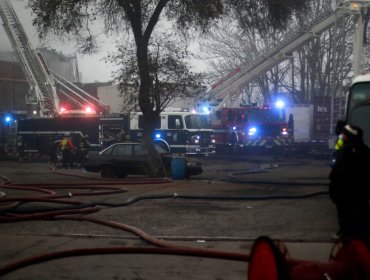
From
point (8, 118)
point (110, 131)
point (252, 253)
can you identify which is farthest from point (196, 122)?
point (252, 253)

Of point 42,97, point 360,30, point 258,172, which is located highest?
point 360,30

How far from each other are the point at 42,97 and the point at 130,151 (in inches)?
485

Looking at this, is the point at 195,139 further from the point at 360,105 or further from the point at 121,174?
the point at 360,105

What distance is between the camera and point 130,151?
1803cm

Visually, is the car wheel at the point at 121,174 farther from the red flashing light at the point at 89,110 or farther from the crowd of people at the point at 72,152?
the red flashing light at the point at 89,110

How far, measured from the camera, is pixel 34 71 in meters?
28.2

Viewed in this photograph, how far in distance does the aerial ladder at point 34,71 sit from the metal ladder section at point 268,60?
733 centimetres

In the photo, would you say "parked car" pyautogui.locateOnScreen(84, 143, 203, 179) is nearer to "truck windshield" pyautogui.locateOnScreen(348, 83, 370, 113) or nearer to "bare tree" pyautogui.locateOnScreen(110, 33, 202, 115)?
"bare tree" pyautogui.locateOnScreen(110, 33, 202, 115)

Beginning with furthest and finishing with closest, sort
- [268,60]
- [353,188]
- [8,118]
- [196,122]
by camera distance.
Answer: [8,118], [268,60], [196,122], [353,188]

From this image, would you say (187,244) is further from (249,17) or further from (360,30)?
(360,30)


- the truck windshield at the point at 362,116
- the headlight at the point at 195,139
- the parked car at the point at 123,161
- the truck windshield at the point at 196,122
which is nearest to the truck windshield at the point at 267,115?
the truck windshield at the point at 196,122

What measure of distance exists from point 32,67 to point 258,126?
12331mm

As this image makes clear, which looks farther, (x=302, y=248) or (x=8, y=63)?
(x=8, y=63)

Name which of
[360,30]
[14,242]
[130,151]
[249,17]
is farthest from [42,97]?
[14,242]
